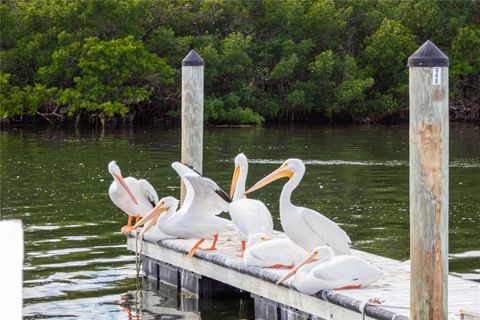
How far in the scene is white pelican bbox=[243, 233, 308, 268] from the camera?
700 centimetres

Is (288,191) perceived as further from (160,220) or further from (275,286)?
(160,220)

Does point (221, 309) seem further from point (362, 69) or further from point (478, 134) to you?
point (362, 69)

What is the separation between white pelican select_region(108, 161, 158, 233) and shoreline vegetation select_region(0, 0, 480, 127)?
88.9ft

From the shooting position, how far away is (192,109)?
32.9 feet

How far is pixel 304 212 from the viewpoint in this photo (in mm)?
7066

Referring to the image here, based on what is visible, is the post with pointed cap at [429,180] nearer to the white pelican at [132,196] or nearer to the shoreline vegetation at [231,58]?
the white pelican at [132,196]

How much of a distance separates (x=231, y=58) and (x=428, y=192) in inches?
1389

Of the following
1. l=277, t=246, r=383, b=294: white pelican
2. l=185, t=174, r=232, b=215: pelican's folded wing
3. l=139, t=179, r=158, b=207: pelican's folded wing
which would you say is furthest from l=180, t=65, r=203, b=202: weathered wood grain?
l=277, t=246, r=383, b=294: white pelican

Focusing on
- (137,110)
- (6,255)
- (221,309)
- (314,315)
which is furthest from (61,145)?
(6,255)

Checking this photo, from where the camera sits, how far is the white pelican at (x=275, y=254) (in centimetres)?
700

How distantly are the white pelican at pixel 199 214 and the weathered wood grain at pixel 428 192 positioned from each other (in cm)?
338

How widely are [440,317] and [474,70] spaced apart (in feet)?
132

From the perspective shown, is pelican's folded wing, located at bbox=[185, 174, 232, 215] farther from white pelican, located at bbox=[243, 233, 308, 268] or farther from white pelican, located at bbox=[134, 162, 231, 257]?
white pelican, located at bbox=[243, 233, 308, 268]

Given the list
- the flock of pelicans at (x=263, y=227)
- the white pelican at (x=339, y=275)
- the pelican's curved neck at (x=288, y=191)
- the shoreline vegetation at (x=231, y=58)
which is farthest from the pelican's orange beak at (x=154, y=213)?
the shoreline vegetation at (x=231, y=58)
